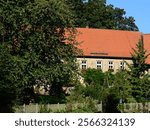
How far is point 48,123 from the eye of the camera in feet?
30.7

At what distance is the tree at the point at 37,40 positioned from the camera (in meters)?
37.2

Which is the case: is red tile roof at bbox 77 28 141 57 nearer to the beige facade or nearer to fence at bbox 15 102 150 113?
the beige facade

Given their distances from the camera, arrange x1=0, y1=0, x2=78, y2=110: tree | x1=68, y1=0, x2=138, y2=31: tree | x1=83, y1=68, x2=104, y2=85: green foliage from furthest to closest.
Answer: x1=68, y1=0, x2=138, y2=31: tree < x1=83, y1=68, x2=104, y2=85: green foliage < x1=0, y1=0, x2=78, y2=110: tree

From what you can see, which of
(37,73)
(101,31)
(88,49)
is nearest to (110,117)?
(37,73)

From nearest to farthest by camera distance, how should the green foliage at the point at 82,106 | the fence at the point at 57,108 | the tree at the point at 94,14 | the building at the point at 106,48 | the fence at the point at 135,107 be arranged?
the green foliage at the point at 82,106 < the fence at the point at 57,108 < the fence at the point at 135,107 < the building at the point at 106,48 < the tree at the point at 94,14

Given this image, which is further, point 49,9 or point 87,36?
point 87,36

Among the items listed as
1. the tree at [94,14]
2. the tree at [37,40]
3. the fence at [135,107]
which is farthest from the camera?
the tree at [94,14]

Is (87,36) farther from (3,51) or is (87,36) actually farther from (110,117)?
(110,117)

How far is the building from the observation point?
7044 cm

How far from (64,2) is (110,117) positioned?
34168 mm

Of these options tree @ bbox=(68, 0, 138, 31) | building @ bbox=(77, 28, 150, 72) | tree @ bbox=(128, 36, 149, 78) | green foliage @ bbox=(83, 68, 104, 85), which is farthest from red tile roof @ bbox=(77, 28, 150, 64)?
tree @ bbox=(128, 36, 149, 78)

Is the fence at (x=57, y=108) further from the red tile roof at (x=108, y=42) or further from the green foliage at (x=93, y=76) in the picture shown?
the red tile roof at (x=108, y=42)

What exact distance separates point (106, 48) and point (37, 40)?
34.5 m

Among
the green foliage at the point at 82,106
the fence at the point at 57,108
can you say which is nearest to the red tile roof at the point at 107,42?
the fence at the point at 57,108
